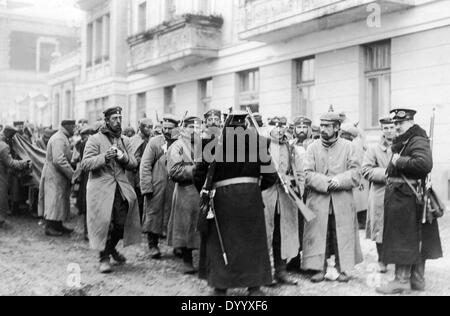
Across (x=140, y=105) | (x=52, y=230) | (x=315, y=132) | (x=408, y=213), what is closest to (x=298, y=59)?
(x=315, y=132)

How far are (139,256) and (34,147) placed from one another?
4696 mm

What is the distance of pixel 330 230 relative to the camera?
22.1ft

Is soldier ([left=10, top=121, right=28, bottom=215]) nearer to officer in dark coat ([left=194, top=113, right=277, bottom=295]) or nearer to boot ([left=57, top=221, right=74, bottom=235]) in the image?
boot ([left=57, top=221, right=74, bottom=235])

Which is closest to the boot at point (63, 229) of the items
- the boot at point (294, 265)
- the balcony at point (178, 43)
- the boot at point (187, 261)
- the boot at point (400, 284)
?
the boot at point (187, 261)

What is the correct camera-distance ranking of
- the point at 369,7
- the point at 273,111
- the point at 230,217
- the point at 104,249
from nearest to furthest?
the point at 230,217 → the point at 104,249 → the point at 369,7 → the point at 273,111

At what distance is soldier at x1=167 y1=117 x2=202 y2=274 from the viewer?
707 cm

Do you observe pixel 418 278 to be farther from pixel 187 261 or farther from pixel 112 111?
pixel 112 111

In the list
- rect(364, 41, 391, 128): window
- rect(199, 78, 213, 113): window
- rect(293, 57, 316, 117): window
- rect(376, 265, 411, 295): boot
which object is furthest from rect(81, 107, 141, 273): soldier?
rect(199, 78, 213, 113): window

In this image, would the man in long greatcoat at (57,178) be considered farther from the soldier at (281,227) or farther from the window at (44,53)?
the window at (44,53)

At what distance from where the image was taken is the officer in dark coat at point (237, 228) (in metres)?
5.61

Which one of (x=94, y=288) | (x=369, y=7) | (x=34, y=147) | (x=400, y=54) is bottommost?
(x=94, y=288)

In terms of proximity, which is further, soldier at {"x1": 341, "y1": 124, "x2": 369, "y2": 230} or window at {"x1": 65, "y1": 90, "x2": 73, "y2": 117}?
window at {"x1": 65, "y1": 90, "x2": 73, "y2": 117}

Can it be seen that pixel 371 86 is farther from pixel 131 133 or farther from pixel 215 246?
pixel 215 246
